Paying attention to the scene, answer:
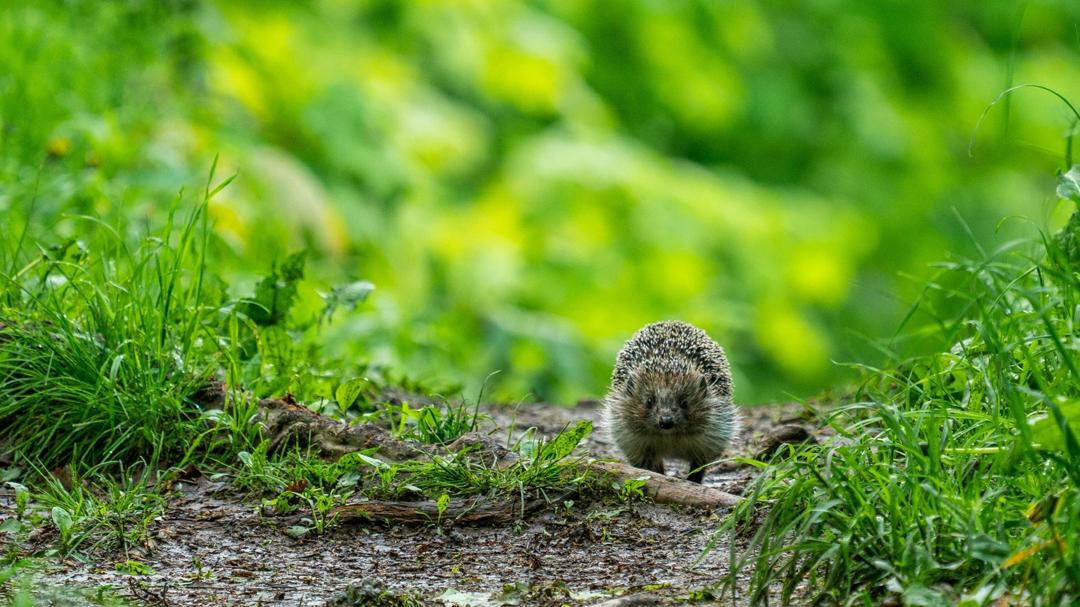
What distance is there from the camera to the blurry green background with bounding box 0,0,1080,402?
8.52m

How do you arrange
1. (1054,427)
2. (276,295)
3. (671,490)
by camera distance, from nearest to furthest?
(1054,427), (671,490), (276,295)

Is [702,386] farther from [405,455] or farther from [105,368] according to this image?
[105,368]


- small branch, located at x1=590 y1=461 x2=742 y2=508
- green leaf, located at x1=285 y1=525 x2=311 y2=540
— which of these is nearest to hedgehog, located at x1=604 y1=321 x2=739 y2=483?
small branch, located at x1=590 y1=461 x2=742 y2=508

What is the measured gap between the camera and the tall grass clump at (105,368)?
4.82 m

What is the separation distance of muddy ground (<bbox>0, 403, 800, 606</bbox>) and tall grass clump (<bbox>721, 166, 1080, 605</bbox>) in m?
0.31

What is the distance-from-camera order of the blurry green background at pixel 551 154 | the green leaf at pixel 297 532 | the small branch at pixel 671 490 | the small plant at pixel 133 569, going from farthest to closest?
1. the blurry green background at pixel 551 154
2. the small branch at pixel 671 490
3. the green leaf at pixel 297 532
4. the small plant at pixel 133 569

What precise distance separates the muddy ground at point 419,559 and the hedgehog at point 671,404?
1.12 metres

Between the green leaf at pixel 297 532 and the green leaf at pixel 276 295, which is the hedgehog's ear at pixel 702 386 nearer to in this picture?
the green leaf at pixel 276 295

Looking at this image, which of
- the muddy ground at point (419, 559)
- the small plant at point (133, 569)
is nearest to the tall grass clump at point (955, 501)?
the muddy ground at point (419, 559)

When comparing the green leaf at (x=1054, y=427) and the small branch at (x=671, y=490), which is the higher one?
the green leaf at (x=1054, y=427)

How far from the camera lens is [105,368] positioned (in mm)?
4801

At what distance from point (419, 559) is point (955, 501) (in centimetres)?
178

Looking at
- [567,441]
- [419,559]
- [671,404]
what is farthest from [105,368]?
[671,404]

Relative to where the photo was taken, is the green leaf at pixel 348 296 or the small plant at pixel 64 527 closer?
the small plant at pixel 64 527
